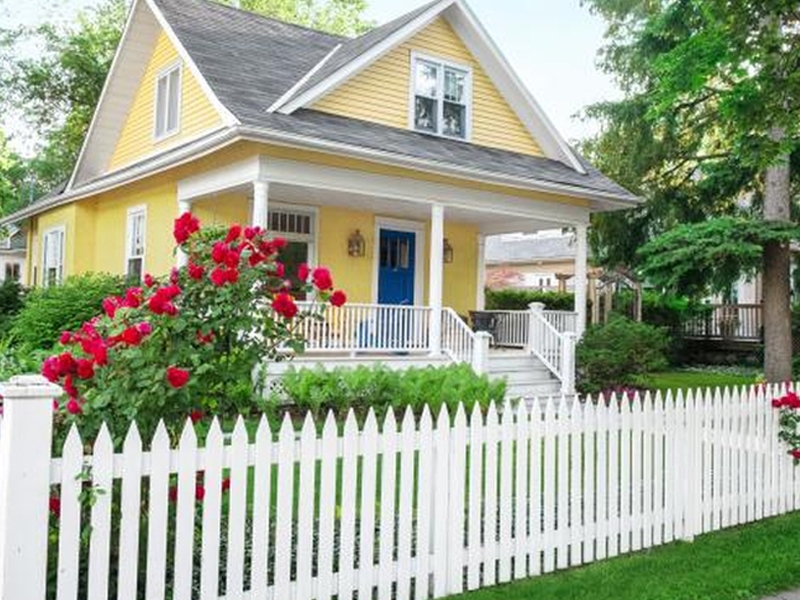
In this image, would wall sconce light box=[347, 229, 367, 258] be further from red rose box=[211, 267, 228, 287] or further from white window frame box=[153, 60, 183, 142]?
red rose box=[211, 267, 228, 287]

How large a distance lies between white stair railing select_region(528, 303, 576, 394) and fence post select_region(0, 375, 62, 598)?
10.5 meters

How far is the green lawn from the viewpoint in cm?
1476

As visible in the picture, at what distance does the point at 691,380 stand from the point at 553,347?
500 cm

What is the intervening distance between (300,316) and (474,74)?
39.0 ft

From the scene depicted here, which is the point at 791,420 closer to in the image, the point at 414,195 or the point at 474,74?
the point at 414,195

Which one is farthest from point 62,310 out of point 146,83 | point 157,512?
point 157,512

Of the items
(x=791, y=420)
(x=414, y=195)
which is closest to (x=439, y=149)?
(x=414, y=195)

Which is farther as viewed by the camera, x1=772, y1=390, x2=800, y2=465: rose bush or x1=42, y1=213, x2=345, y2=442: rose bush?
x1=772, y1=390, x2=800, y2=465: rose bush

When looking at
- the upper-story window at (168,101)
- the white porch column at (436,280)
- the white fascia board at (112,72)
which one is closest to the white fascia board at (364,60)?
the white porch column at (436,280)

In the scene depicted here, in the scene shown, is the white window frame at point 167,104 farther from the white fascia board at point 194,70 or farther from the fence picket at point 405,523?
the fence picket at point 405,523

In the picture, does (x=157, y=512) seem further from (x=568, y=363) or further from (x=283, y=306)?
(x=568, y=363)

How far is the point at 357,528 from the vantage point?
15.4 feet

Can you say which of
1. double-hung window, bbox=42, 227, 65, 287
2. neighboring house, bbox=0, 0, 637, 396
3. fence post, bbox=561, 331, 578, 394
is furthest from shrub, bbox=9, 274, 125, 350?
fence post, bbox=561, 331, 578, 394

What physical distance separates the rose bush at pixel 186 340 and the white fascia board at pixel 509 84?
11425 mm
